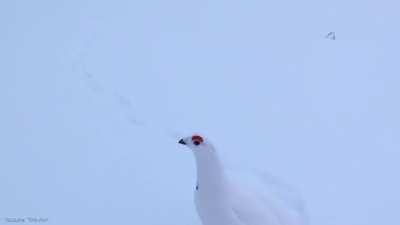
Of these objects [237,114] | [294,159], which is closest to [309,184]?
[294,159]

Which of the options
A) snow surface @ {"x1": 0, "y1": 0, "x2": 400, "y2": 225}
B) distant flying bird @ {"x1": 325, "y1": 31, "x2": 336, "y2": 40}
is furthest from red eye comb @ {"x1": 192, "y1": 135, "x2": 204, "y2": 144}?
distant flying bird @ {"x1": 325, "y1": 31, "x2": 336, "y2": 40}

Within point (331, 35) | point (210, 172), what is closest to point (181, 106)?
point (210, 172)

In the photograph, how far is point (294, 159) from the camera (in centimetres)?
415

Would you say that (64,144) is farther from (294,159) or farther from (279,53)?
(279,53)

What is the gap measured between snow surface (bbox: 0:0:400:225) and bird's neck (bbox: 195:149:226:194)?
511mm

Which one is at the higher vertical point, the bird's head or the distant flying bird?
the bird's head

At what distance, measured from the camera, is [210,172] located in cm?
297

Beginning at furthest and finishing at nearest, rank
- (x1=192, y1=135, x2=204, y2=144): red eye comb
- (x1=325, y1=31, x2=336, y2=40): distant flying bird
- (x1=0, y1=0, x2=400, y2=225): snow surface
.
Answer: (x1=325, y1=31, x2=336, y2=40): distant flying bird < (x1=0, y1=0, x2=400, y2=225): snow surface < (x1=192, y1=135, x2=204, y2=144): red eye comb

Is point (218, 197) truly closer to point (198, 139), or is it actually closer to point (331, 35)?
point (198, 139)

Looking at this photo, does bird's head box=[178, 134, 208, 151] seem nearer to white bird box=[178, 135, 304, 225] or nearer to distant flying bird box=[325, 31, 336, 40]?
white bird box=[178, 135, 304, 225]

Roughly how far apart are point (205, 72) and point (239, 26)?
196 centimetres

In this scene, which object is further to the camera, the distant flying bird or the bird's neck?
the distant flying bird

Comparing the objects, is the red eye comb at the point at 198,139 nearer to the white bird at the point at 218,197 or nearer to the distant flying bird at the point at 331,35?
the white bird at the point at 218,197

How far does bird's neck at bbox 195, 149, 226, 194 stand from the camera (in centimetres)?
295
